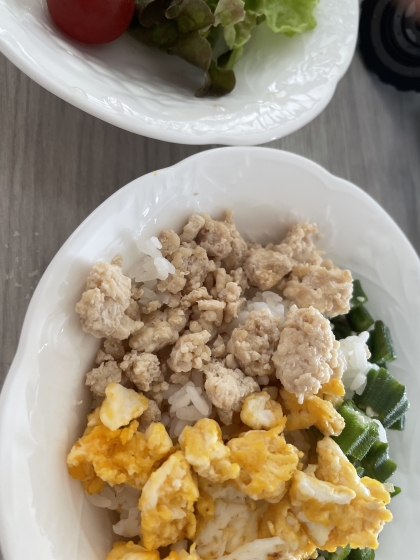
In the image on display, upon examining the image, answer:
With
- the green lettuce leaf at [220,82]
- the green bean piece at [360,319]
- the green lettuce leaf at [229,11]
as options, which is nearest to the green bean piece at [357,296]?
the green bean piece at [360,319]

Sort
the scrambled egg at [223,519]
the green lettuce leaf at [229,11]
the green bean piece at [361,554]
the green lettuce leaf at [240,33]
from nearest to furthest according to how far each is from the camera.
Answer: the scrambled egg at [223,519], the green bean piece at [361,554], the green lettuce leaf at [229,11], the green lettuce leaf at [240,33]

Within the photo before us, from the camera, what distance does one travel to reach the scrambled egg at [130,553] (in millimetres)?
961

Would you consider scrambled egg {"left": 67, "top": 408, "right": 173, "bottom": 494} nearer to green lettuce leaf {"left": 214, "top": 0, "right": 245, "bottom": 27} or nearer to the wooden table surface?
the wooden table surface

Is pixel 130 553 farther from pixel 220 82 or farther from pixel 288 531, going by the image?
pixel 220 82

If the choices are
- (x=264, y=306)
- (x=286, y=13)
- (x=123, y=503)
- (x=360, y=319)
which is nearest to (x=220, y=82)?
(x=286, y=13)

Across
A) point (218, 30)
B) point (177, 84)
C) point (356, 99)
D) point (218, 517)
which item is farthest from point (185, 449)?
point (356, 99)

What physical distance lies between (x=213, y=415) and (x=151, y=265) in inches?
14.4

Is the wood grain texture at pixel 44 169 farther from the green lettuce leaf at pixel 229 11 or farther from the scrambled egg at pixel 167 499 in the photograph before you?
the scrambled egg at pixel 167 499

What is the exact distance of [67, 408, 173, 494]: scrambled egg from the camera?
3.22 feet

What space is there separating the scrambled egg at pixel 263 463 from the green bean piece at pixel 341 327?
0.47 metres

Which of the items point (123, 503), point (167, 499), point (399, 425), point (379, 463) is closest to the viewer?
point (167, 499)

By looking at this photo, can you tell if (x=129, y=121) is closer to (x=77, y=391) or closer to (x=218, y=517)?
(x=77, y=391)

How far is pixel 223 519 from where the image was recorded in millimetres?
1046

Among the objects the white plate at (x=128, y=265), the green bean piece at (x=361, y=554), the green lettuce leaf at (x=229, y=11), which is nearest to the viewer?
the white plate at (x=128, y=265)
